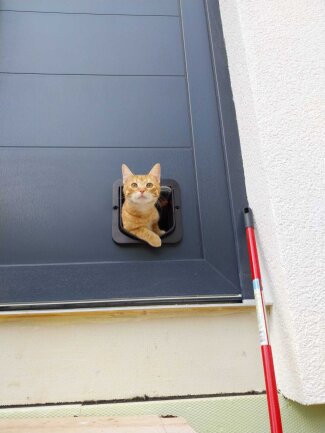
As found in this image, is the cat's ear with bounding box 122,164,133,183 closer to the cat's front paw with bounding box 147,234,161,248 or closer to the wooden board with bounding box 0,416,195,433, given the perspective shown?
the cat's front paw with bounding box 147,234,161,248

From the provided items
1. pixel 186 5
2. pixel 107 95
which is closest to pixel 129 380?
pixel 107 95

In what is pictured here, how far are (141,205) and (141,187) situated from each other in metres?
0.06

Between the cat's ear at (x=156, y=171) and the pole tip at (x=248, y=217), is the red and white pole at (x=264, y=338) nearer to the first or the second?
the pole tip at (x=248, y=217)

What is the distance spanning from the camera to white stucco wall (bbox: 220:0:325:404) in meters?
0.67

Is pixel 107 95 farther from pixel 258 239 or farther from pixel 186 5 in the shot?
pixel 258 239

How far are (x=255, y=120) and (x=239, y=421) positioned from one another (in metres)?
0.80

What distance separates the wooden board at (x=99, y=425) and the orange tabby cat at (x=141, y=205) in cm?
42

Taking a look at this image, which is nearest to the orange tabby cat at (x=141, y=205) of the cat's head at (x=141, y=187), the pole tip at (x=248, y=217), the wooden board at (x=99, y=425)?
the cat's head at (x=141, y=187)

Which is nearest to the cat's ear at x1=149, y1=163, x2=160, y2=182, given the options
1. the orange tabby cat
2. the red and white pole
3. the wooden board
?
the orange tabby cat

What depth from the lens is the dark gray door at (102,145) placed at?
2.64 feet

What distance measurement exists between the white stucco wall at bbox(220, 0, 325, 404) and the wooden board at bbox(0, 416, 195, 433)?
0.97ft

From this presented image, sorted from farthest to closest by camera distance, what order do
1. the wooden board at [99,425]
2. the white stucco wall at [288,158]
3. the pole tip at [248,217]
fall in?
the pole tip at [248,217]
the white stucco wall at [288,158]
the wooden board at [99,425]

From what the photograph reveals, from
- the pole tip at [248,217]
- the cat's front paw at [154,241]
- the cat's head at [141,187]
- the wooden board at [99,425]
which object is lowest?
the wooden board at [99,425]

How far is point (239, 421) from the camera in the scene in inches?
26.4
